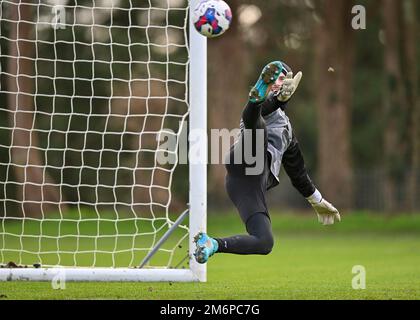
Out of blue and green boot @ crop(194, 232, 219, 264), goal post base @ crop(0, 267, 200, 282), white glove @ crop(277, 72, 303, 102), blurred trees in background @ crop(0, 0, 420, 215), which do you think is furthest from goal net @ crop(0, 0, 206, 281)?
blue and green boot @ crop(194, 232, 219, 264)

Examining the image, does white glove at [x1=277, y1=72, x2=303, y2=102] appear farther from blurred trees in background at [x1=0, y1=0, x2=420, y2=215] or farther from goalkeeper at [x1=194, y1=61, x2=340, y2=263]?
blurred trees in background at [x1=0, y1=0, x2=420, y2=215]

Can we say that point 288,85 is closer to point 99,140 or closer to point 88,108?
point 88,108

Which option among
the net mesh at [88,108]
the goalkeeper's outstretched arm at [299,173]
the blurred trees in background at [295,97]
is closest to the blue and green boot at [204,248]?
the goalkeeper's outstretched arm at [299,173]

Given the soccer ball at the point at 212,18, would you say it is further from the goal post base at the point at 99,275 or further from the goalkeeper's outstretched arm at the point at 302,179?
the goal post base at the point at 99,275

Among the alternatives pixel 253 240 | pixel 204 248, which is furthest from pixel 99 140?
pixel 204 248

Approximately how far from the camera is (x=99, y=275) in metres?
8.77

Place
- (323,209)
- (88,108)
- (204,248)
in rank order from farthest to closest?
(88,108) → (323,209) → (204,248)

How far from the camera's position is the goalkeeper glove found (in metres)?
8.38

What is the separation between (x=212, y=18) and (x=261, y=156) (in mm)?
1182

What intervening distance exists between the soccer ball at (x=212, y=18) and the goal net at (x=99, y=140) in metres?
1.12

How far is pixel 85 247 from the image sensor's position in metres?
15.0

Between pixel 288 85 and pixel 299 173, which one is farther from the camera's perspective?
pixel 299 173
